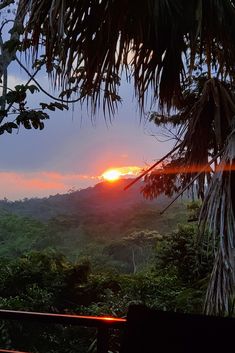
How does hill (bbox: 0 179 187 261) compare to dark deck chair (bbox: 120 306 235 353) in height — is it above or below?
below

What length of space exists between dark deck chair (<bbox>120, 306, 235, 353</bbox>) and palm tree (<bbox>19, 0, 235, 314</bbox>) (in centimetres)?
121

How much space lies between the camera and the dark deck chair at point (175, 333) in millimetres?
1033

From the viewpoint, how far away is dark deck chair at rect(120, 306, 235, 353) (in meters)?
1.03

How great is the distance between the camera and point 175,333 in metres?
1.07

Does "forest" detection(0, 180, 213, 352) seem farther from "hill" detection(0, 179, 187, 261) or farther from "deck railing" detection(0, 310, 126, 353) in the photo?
"hill" detection(0, 179, 187, 261)

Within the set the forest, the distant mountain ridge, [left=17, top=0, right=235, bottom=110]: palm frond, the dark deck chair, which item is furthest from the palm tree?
the distant mountain ridge

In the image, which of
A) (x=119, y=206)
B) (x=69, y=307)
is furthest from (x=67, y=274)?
(x=119, y=206)

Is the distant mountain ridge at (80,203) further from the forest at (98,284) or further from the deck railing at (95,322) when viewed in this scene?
the deck railing at (95,322)

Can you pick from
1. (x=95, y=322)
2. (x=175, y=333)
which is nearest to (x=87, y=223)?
(x=95, y=322)


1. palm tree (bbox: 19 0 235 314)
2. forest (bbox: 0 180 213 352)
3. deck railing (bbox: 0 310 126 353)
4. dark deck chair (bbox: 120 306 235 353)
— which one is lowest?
forest (bbox: 0 180 213 352)

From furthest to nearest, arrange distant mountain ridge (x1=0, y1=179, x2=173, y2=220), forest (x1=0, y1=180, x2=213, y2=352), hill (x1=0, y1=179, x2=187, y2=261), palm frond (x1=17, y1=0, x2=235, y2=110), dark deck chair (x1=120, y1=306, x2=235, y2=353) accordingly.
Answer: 1. distant mountain ridge (x1=0, y1=179, x2=173, y2=220)
2. hill (x1=0, y1=179, x2=187, y2=261)
3. forest (x1=0, y1=180, x2=213, y2=352)
4. palm frond (x1=17, y1=0, x2=235, y2=110)
5. dark deck chair (x1=120, y1=306, x2=235, y2=353)

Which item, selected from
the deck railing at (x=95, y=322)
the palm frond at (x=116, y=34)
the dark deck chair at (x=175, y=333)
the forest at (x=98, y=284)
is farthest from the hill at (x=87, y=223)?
the dark deck chair at (x=175, y=333)

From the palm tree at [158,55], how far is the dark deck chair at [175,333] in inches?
47.4

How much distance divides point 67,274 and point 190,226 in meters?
2.56
